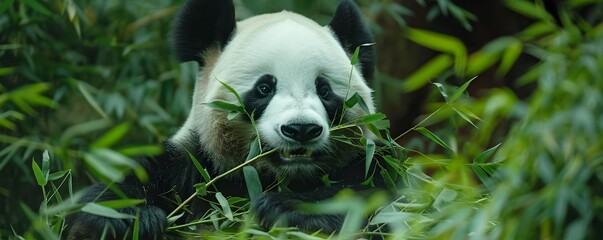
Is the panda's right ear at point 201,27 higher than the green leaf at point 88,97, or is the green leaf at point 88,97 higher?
the panda's right ear at point 201,27

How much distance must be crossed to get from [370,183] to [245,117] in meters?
0.47

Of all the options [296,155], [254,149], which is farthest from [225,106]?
[296,155]

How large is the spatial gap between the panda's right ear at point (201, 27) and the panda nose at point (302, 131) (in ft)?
2.24

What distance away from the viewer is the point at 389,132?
2949mm

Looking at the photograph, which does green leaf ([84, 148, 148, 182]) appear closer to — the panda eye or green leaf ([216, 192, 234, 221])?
green leaf ([216, 192, 234, 221])

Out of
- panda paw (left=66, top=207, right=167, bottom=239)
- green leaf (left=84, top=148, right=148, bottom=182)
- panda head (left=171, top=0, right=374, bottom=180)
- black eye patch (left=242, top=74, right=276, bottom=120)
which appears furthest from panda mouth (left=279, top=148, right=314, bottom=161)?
green leaf (left=84, top=148, right=148, bottom=182)

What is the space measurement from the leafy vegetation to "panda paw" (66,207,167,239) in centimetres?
6

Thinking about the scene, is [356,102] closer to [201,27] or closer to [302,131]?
[302,131]

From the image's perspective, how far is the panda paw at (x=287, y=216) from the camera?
251cm

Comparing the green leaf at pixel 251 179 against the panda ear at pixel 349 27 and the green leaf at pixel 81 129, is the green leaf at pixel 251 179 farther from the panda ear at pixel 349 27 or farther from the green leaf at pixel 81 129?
the panda ear at pixel 349 27

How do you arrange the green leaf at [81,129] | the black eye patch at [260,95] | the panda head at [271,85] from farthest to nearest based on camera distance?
1. the black eye patch at [260,95]
2. the panda head at [271,85]
3. the green leaf at [81,129]

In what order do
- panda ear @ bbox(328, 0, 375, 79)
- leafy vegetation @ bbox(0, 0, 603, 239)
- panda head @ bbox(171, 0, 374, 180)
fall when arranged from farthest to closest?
panda ear @ bbox(328, 0, 375, 79), panda head @ bbox(171, 0, 374, 180), leafy vegetation @ bbox(0, 0, 603, 239)

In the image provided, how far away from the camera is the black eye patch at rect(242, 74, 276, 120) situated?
2879 millimetres

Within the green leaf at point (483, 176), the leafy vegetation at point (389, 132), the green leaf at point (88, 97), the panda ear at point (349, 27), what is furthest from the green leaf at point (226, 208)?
the green leaf at point (88, 97)
